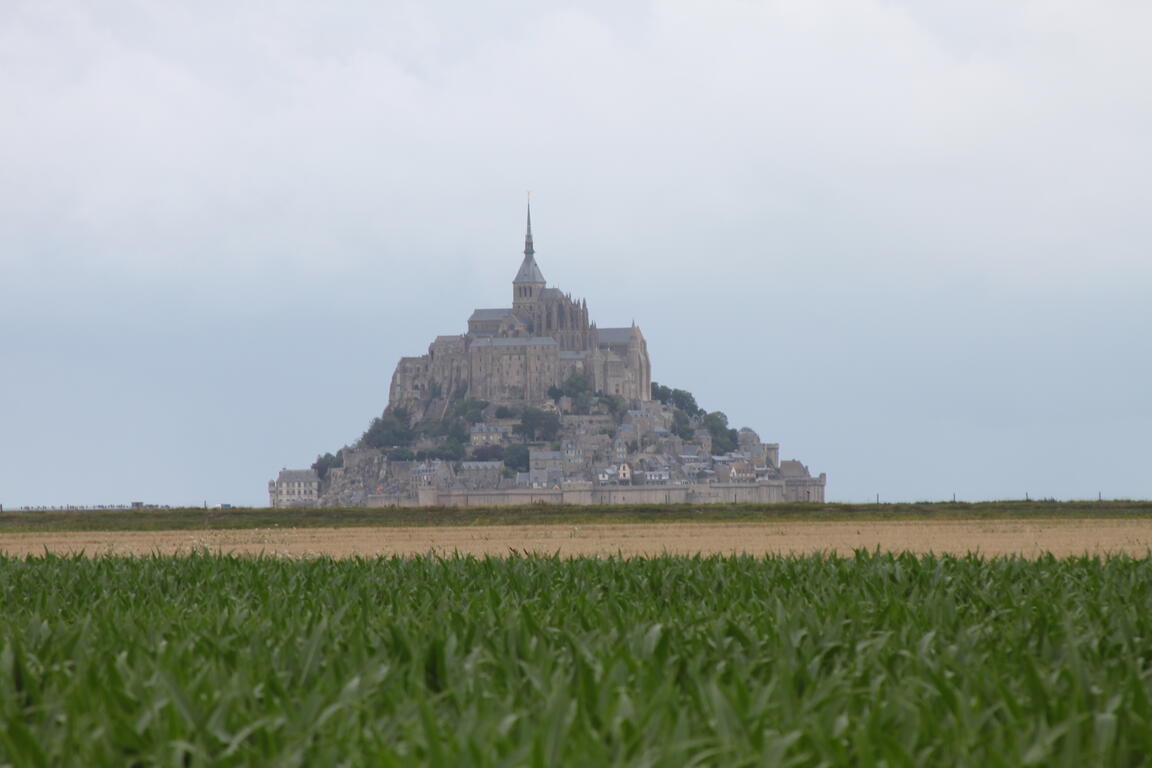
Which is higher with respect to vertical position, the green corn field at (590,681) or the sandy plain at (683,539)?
the green corn field at (590,681)

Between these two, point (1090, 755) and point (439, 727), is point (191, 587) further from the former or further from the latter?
point (1090, 755)

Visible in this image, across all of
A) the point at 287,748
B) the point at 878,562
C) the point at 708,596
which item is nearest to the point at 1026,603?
the point at 708,596

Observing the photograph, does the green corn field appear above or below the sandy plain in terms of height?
above

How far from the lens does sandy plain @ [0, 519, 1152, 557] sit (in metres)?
34.1

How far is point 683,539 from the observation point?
41.0 metres

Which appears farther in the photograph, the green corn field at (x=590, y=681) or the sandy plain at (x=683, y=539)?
the sandy plain at (x=683, y=539)

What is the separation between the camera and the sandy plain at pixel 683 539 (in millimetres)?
34094

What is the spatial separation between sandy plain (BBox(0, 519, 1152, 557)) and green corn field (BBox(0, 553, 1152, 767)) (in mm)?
21827

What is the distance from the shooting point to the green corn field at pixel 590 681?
16.7 ft

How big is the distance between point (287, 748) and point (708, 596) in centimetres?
708

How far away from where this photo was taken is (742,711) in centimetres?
562

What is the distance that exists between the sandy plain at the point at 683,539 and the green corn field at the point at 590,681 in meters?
21.8

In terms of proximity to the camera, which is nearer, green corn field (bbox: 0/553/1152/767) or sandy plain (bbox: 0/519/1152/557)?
green corn field (bbox: 0/553/1152/767)

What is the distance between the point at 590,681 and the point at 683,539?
35188 millimetres
